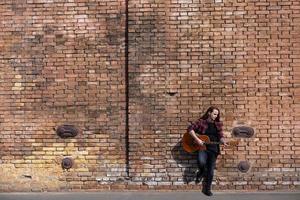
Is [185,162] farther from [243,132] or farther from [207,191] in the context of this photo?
[243,132]

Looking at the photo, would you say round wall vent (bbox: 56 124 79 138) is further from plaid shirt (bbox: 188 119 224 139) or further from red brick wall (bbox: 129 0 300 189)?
plaid shirt (bbox: 188 119 224 139)

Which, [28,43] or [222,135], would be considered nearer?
[222,135]

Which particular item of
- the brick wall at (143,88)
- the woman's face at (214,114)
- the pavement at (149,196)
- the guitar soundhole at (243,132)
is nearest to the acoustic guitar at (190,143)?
the brick wall at (143,88)

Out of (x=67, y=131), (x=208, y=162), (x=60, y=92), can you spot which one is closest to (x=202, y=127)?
(x=208, y=162)

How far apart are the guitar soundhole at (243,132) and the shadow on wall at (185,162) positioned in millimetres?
786

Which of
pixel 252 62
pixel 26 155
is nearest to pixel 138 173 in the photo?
pixel 26 155

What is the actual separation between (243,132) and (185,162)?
1.06m

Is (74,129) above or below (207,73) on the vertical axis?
below

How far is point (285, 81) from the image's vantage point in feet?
26.9

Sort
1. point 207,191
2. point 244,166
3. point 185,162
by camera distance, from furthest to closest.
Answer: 1. point 185,162
2. point 244,166
3. point 207,191

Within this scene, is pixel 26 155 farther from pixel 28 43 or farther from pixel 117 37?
pixel 117 37

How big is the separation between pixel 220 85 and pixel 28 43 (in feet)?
10.9

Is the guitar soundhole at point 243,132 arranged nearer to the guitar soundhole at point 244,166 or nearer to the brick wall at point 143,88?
the brick wall at point 143,88

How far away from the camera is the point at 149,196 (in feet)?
26.5
